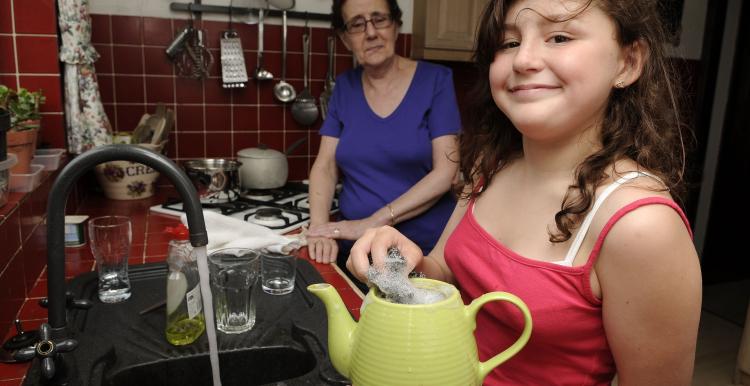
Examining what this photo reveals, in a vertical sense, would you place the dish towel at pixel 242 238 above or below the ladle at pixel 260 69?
below

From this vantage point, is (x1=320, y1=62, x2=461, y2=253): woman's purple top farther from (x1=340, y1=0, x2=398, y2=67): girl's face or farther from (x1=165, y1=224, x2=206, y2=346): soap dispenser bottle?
(x1=165, y1=224, x2=206, y2=346): soap dispenser bottle

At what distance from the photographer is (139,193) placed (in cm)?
218

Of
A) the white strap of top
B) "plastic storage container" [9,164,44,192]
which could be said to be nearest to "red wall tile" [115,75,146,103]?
"plastic storage container" [9,164,44,192]

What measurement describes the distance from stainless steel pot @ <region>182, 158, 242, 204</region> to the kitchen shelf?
2.30 feet

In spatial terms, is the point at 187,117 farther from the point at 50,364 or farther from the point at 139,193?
the point at 50,364

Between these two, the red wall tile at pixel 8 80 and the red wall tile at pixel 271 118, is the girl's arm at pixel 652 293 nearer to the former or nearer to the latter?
the red wall tile at pixel 8 80

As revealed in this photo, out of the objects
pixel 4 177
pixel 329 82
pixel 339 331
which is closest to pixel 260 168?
pixel 329 82

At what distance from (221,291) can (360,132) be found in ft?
3.05

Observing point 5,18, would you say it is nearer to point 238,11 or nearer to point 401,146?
point 238,11

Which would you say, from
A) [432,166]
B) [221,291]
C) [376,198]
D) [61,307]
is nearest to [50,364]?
[61,307]

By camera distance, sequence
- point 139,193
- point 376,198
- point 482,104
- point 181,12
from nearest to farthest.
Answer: point 482,104 → point 376,198 → point 139,193 → point 181,12

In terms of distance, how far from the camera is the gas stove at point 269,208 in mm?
1862

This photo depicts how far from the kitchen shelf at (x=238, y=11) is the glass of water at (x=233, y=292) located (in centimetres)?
160

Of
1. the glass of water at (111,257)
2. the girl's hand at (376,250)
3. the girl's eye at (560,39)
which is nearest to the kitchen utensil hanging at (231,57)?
the glass of water at (111,257)
